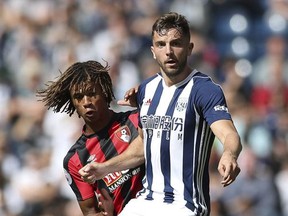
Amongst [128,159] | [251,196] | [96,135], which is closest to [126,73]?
[251,196]

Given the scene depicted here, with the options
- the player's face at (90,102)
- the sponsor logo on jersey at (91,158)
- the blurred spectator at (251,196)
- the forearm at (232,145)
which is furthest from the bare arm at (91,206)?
the blurred spectator at (251,196)

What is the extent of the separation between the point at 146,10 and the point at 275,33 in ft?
6.47

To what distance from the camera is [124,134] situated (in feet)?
25.3

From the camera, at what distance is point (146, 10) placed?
1477 cm

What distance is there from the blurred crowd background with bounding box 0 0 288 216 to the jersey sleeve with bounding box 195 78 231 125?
505 cm

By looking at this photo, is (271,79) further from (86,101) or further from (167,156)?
(167,156)

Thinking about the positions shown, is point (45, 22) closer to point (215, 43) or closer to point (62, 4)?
point (62, 4)

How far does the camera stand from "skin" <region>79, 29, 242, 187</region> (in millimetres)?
6440

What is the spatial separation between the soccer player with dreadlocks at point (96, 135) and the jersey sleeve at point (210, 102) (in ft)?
3.18

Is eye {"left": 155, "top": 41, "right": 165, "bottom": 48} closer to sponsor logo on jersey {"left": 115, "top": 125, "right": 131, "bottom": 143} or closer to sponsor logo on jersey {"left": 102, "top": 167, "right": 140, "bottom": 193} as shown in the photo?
sponsor logo on jersey {"left": 115, "top": 125, "right": 131, "bottom": 143}

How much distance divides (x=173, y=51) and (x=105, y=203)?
150 cm

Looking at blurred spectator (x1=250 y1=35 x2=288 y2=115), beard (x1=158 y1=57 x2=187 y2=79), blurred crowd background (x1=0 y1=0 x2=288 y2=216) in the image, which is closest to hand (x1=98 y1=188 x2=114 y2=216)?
beard (x1=158 y1=57 x2=187 y2=79)

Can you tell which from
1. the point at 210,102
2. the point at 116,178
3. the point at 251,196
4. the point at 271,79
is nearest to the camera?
the point at 210,102

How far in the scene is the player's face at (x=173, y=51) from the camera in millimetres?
6883
